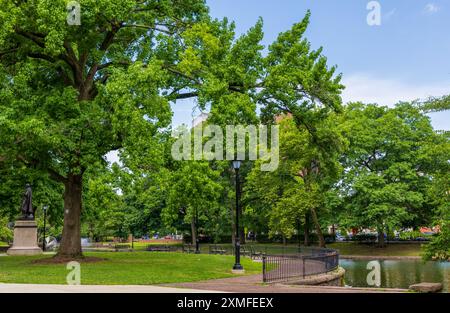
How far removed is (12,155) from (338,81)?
17.0 m

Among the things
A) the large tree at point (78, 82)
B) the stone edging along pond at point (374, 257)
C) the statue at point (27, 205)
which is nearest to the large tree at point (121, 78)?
the large tree at point (78, 82)

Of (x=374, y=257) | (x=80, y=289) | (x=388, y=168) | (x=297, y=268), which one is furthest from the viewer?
(x=388, y=168)

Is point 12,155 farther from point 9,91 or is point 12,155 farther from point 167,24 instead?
point 167,24

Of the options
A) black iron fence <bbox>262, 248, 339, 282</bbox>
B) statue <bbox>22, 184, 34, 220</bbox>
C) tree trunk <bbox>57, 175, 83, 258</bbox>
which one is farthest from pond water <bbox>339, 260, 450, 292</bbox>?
statue <bbox>22, 184, 34, 220</bbox>

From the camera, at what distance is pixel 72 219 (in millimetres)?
24359

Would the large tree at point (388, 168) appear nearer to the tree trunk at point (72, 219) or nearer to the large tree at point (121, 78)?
the large tree at point (121, 78)

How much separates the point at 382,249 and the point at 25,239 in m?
35.6

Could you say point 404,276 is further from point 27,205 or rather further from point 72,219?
point 27,205

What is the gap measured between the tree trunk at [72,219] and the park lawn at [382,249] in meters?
32.9

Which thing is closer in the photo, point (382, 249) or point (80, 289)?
point (80, 289)

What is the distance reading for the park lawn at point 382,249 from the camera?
50219 millimetres

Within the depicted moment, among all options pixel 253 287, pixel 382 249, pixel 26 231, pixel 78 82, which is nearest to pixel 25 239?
pixel 26 231

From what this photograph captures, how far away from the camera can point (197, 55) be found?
22656 millimetres
